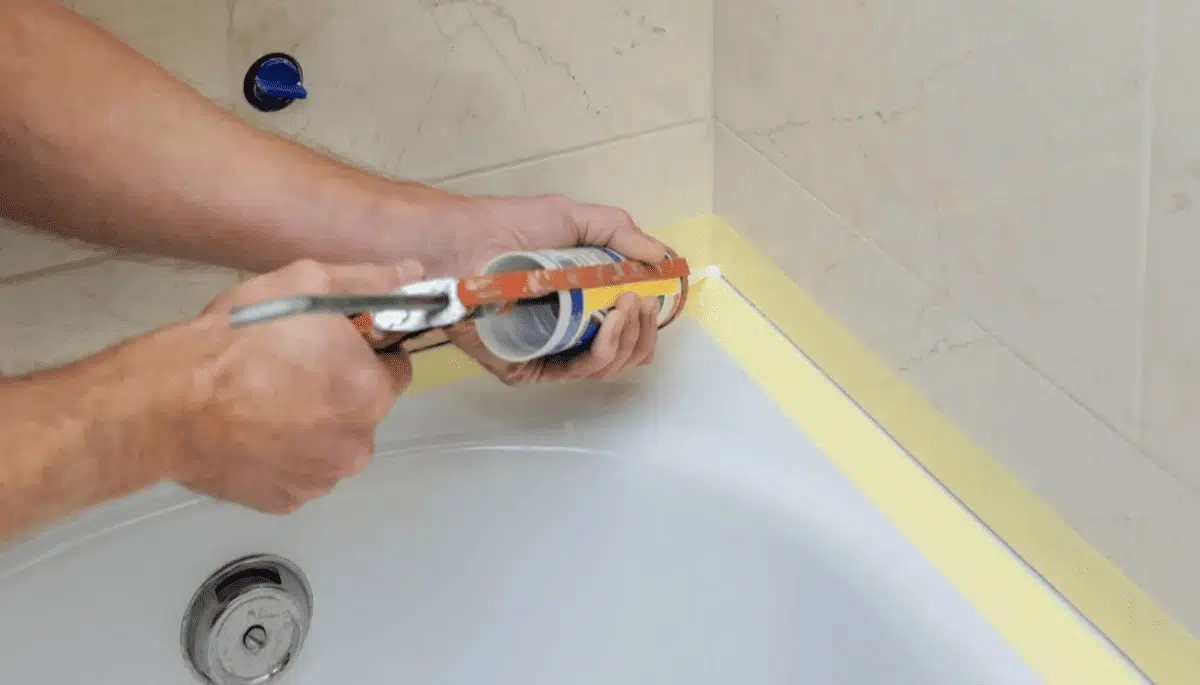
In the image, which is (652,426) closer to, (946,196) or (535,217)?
(535,217)

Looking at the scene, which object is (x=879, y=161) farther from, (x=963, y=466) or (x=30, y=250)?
(x=30, y=250)

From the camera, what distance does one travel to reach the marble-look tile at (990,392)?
0.65 meters

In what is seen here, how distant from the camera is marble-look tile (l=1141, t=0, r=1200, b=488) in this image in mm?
562

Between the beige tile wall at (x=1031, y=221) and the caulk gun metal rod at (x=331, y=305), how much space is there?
334 millimetres

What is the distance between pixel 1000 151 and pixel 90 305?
2.03 ft

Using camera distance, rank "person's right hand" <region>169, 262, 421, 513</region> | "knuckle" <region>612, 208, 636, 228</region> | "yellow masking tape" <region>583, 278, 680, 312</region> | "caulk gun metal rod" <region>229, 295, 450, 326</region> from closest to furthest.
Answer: "caulk gun metal rod" <region>229, 295, 450, 326</region> < "person's right hand" <region>169, 262, 421, 513</region> < "yellow masking tape" <region>583, 278, 680, 312</region> < "knuckle" <region>612, 208, 636, 228</region>

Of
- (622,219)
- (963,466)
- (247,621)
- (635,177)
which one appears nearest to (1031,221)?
(963,466)

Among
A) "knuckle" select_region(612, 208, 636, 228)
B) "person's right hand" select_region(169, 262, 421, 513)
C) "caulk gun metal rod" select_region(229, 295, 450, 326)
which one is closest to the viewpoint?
"caulk gun metal rod" select_region(229, 295, 450, 326)

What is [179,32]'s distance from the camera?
2.59 feet

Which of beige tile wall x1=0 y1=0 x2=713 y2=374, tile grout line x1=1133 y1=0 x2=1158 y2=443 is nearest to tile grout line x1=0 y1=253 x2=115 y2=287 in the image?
beige tile wall x1=0 y1=0 x2=713 y2=374

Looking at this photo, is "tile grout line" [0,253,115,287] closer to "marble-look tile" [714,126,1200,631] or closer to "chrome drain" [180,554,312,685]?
"chrome drain" [180,554,312,685]

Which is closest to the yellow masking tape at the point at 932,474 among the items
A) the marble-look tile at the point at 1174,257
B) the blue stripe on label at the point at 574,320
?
the marble-look tile at the point at 1174,257

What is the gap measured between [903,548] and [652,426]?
22 centimetres

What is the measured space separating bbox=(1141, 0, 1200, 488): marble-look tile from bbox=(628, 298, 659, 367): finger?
308mm
